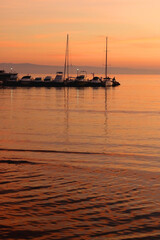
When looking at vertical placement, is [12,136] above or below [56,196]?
above

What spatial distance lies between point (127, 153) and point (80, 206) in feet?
29.7

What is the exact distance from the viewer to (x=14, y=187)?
1270 cm

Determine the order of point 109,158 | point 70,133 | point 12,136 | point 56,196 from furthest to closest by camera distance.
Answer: point 70,133
point 12,136
point 109,158
point 56,196

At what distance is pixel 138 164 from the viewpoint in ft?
55.5

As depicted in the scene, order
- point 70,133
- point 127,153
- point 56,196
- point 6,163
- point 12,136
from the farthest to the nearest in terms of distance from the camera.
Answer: point 70,133, point 12,136, point 127,153, point 6,163, point 56,196

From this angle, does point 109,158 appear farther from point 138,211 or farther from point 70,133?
point 70,133

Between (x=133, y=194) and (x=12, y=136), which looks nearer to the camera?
(x=133, y=194)

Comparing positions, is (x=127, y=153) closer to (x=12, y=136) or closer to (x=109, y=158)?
(x=109, y=158)

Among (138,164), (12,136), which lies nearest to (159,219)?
(138,164)

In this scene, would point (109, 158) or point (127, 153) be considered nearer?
point (109, 158)

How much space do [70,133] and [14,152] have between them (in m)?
8.69

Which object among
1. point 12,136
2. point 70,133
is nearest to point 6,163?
point 12,136

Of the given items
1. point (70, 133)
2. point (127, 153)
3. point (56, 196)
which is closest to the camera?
point (56, 196)

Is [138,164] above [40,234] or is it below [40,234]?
above
